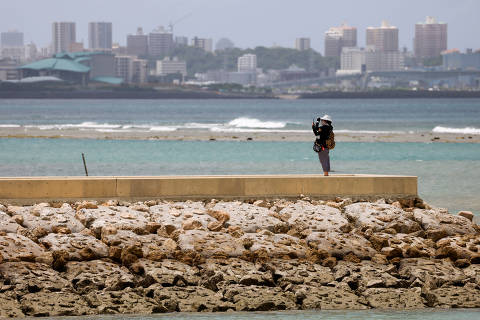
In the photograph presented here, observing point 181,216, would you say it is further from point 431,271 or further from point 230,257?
point 431,271

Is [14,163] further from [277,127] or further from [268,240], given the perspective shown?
[277,127]

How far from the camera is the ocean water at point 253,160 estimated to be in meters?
22.2

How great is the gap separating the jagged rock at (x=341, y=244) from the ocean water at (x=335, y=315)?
1279 millimetres

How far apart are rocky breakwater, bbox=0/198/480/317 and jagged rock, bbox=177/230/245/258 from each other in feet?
0.06

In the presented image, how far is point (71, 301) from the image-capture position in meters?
9.45

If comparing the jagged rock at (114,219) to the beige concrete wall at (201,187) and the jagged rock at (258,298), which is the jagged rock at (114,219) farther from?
the jagged rock at (258,298)

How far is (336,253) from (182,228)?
1.88 metres

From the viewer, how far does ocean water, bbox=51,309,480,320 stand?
9.39m

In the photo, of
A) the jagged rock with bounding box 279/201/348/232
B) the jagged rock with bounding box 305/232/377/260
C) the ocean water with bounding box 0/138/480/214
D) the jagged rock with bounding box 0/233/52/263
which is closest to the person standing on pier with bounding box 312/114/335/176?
the jagged rock with bounding box 279/201/348/232

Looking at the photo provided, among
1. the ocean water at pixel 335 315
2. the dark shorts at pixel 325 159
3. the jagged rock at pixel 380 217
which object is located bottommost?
the ocean water at pixel 335 315

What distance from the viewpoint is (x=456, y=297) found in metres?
9.92

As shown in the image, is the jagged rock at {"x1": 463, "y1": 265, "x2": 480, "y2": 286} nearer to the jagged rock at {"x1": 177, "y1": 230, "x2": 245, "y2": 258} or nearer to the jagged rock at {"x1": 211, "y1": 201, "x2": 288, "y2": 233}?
the jagged rock at {"x1": 211, "y1": 201, "x2": 288, "y2": 233}

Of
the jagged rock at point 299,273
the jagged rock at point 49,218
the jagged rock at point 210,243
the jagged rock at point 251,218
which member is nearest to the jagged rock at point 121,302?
Answer: the jagged rock at point 210,243

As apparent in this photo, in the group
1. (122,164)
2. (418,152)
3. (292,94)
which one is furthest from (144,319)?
(292,94)
